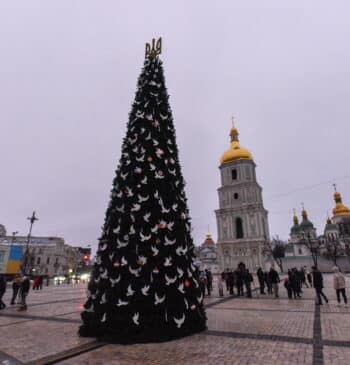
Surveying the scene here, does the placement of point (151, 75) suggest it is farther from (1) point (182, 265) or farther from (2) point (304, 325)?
(2) point (304, 325)

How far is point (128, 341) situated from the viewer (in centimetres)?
610

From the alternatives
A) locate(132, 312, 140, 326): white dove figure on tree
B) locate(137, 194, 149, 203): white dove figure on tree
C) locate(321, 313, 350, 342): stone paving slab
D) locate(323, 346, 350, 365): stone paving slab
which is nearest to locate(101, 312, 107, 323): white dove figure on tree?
locate(132, 312, 140, 326): white dove figure on tree

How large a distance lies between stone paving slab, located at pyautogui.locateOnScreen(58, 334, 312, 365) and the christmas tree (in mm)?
555

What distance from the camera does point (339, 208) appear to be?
257 ft

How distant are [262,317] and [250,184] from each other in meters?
48.9

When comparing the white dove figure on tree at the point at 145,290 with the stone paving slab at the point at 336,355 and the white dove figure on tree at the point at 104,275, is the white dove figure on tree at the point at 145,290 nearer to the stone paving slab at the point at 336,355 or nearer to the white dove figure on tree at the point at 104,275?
the white dove figure on tree at the point at 104,275

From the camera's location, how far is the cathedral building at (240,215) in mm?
51750

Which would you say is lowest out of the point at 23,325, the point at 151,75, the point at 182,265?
the point at 23,325

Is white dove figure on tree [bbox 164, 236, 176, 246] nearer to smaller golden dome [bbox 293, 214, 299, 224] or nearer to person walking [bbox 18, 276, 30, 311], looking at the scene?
person walking [bbox 18, 276, 30, 311]

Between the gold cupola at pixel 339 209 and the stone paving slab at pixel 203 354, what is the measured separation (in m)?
84.7

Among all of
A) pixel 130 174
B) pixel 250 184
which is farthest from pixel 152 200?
pixel 250 184

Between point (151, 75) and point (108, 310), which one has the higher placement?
point (151, 75)

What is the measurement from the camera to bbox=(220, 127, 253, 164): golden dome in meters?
58.9

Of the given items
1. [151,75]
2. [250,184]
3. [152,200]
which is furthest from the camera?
[250,184]
